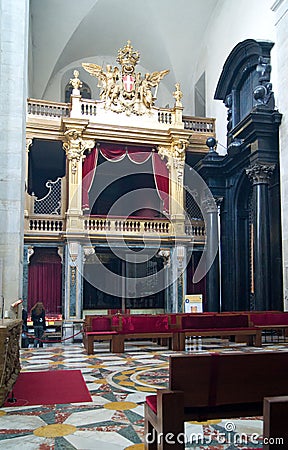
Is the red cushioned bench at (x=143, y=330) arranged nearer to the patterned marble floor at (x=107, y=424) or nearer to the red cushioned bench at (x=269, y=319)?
the red cushioned bench at (x=269, y=319)

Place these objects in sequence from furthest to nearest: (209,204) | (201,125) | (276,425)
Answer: (201,125) → (209,204) → (276,425)

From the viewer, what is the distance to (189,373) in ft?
11.8

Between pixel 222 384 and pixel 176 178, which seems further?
pixel 176 178

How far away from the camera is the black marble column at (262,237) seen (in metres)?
14.4

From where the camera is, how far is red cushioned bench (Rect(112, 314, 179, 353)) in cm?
1119

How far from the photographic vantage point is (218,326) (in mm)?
12039

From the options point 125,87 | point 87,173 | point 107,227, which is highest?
point 125,87

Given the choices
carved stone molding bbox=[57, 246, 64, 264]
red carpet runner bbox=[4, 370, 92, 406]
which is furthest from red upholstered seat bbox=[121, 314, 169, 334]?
carved stone molding bbox=[57, 246, 64, 264]

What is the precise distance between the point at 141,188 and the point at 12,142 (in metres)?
10.6

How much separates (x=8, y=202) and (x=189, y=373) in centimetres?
899

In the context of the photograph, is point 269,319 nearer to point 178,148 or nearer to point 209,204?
point 209,204

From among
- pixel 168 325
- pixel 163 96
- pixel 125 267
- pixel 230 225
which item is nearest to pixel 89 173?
pixel 125 267

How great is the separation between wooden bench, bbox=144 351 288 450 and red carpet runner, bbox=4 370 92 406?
2691mm

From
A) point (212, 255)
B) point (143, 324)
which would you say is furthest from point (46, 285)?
point (143, 324)
